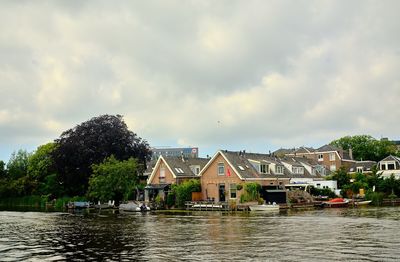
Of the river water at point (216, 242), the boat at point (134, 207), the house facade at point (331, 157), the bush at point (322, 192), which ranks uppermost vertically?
the house facade at point (331, 157)

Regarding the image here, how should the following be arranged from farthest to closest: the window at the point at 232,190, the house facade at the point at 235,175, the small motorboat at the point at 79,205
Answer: the small motorboat at the point at 79,205, the window at the point at 232,190, the house facade at the point at 235,175

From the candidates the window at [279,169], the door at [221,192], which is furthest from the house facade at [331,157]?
the door at [221,192]

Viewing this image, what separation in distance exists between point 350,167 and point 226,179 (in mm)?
54839

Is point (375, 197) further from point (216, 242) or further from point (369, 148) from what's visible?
point (369, 148)

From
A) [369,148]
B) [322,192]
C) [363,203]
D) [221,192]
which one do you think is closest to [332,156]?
[369,148]

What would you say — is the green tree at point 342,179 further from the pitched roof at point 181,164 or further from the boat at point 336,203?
the pitched roof at point 181,164

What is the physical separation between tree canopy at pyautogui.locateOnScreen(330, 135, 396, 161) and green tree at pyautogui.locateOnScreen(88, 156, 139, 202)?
267 feet

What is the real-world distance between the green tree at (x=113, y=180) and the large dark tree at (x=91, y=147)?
21.4ft

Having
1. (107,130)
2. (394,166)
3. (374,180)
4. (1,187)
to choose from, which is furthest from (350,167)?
(1,187)

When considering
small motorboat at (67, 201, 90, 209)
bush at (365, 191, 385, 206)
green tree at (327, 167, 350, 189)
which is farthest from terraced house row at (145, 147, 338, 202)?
small motorboat at (67, 201, 90, 209)

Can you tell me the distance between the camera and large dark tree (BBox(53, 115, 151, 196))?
85875mm

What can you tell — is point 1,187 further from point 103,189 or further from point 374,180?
point 374,180

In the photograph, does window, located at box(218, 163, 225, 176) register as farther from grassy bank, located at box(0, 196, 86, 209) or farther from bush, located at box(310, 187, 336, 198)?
grassy bank, located at box(0, 196, 86, 209)

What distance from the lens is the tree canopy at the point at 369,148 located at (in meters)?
137
